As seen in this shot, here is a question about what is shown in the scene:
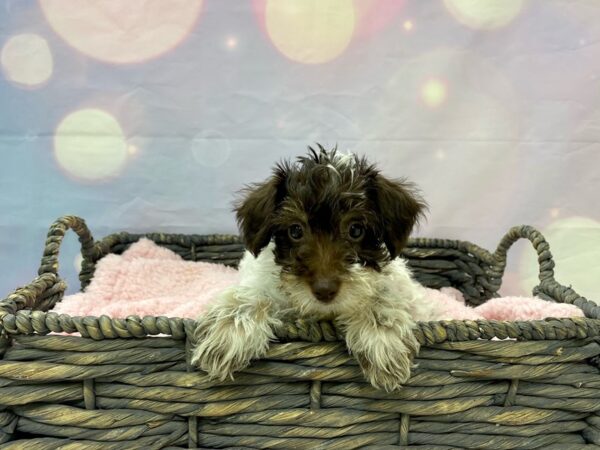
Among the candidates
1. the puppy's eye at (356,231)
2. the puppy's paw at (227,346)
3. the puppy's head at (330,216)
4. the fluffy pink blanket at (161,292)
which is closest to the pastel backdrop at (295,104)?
the fluffy pink blanket at (161,292)

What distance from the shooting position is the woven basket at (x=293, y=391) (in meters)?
1.32

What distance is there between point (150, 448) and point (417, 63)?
225 cm

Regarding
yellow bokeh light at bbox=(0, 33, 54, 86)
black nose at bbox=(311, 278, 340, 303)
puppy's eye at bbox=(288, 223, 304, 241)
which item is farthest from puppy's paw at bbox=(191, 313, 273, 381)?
yellow bokeh light at bbox=(0, 33, 54, 86)

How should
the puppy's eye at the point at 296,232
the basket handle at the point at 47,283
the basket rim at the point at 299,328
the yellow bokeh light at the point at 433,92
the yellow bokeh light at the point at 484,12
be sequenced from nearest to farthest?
the basket rim at the point at 299,328 < the basket handle at the point at 47,283 < the puppy's eye at the point at 296,232 < the yellow bokeh light at the point at 484,12 < the yellow bokeh light at the point at 433,92

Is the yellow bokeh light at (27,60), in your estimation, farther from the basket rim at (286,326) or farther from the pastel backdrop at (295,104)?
the basket rim at (286,326)

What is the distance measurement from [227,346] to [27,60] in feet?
7.28

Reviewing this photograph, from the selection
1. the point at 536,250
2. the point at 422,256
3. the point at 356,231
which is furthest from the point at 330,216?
the point at 422,256

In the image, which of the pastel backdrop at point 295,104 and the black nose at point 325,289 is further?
the pastel backdrop at point 295,104

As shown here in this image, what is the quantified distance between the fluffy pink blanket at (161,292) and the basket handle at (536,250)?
15 centimetres

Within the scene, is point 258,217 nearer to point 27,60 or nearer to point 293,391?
point 293,391

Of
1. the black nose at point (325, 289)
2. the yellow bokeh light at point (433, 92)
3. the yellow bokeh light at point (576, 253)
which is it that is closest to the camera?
the black nose at point (325, 289)

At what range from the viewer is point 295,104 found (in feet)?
9.01

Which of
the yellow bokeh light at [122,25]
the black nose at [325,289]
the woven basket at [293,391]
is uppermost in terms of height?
the yellow bokeh light at [122,25]

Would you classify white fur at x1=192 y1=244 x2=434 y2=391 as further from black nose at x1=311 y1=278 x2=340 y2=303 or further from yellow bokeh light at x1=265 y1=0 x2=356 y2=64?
yellow bokeh light at x1=265 y1=0 x2=356 y2=64
